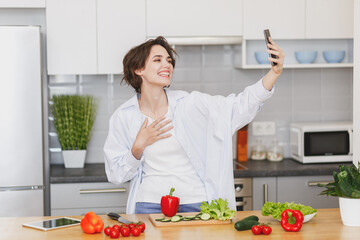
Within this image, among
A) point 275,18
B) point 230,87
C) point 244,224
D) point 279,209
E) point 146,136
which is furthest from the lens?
point 230,87

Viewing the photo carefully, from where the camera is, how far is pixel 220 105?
122 inches

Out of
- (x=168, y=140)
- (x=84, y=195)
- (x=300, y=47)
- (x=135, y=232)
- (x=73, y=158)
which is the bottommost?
(x=84, y=195)

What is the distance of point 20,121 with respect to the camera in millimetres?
3895

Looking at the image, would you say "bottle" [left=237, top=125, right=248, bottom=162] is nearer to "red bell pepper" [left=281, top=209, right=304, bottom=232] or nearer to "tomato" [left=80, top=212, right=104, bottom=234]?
"red bell pepper" [left=281, top=209, right=304, bottom=232]

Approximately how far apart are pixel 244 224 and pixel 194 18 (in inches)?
81.0

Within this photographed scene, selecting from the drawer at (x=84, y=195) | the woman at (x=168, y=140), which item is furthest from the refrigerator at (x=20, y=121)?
the woman at (x=168, y=140)

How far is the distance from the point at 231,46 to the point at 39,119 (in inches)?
65.0

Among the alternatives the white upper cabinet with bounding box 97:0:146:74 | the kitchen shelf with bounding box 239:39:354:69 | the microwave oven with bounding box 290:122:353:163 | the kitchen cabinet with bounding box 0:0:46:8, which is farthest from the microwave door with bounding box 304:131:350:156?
the kitchen cabinet with bounding box 0:0:46:8

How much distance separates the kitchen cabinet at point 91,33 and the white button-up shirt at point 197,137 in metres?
1.09

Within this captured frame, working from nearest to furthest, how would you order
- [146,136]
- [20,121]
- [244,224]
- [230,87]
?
[244,224] → [146,136] → [20,121] → [230,87]

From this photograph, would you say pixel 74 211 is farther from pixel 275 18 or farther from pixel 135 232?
pixel 275 18

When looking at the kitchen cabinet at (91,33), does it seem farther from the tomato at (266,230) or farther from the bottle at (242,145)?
the tomato at (266,230)

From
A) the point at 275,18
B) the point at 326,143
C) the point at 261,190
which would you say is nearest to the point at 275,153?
the point at 326,143

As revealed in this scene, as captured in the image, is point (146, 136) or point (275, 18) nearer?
point (146, 136)
